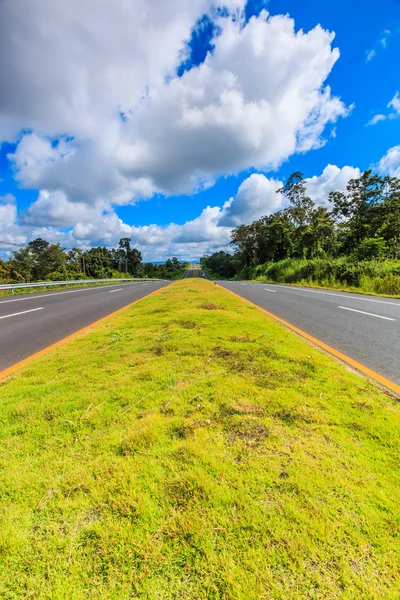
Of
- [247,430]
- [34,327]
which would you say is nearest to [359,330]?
[247,430]

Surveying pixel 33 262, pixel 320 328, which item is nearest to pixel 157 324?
pixel 320 328

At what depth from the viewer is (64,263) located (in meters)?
49.8

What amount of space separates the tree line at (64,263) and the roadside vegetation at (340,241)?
29.2 m

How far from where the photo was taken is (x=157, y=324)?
17.5ft

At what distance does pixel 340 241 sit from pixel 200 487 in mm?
32597

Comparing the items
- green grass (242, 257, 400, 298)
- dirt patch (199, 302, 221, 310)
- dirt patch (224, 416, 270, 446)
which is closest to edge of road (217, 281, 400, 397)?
dirt patch (224, 416, 270, 446)

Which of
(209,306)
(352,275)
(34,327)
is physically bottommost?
(34,327)

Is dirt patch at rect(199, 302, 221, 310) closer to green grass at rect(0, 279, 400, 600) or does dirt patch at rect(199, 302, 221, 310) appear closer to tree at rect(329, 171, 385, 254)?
green grass at rect(0, 279, 400, 600)

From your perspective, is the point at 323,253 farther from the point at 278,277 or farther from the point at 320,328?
the point at 320,328

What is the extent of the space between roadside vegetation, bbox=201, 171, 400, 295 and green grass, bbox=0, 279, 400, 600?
1319 centimetres

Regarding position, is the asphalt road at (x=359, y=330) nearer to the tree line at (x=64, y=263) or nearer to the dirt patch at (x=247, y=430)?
the dirt patch at (x=247, y=430)

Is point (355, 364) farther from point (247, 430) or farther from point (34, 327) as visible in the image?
point (34, 327)

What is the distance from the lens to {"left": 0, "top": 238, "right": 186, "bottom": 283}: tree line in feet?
130

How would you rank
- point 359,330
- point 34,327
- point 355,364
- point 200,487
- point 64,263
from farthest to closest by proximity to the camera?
point 64,263 → point 34,327 → point 359,330 → point 355,364 → point 200,487
